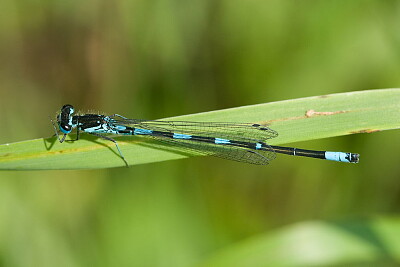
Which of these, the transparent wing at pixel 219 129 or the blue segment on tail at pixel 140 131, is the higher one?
the blue segment on tail at pixel 140 131

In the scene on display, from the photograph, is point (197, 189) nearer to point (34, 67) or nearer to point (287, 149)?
point (287, 149)

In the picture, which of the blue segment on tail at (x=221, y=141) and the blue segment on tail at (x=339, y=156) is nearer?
the blue segment on tail at (x=339, y=156)

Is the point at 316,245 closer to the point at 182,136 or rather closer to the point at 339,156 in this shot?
the point at 339,156

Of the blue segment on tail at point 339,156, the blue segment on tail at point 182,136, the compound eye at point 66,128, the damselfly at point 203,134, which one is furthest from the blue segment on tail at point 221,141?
the compound eye at point 66,128

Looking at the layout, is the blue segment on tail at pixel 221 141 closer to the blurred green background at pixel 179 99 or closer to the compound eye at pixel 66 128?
the blurred green background at pixel 179 99

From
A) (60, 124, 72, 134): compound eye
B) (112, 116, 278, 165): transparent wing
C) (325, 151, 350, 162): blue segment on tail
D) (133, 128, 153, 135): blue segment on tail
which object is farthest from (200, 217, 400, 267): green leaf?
(60, 124, 72, 134): compound eye

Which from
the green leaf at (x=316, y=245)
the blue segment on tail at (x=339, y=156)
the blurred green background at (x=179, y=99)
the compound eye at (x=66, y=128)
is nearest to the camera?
the green leaf at (x=316, y=245)

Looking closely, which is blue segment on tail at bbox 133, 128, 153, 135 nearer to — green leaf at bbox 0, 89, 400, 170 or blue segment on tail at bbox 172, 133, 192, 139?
blue segment on tail at bbox 172, 133, 192, 139

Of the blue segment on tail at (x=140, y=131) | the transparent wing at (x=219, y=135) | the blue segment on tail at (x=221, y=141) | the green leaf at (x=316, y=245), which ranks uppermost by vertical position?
the blue segment on tail at (x=140, y=131)
